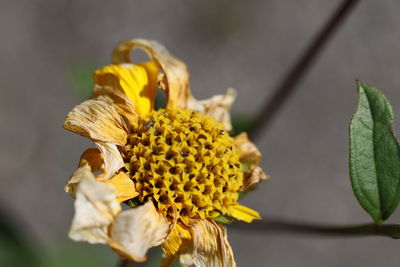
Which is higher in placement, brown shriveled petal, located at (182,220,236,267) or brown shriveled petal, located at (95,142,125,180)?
brown shriveled petal, located at (95,142,125,180)

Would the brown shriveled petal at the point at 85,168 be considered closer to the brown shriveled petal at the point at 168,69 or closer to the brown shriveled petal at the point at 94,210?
the brown shriveled petal at the point at 94,210

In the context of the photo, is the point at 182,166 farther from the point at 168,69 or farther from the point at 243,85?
the point at 243,85

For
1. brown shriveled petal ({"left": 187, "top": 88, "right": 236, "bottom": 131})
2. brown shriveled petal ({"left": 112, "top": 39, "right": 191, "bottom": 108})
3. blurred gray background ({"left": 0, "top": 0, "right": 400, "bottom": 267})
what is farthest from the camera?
blurred gray background ({"left": 0, "top": 0, "right": 400, "bottom": 267})

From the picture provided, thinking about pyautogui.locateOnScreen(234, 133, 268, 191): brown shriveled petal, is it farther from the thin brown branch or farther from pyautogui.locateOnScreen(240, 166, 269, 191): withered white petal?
the thin brown branch

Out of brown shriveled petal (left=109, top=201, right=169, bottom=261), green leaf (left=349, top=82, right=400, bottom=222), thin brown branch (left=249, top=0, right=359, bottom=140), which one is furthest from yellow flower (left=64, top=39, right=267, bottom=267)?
thin brown branch (left=249, top=0, right=359, bottom=140)

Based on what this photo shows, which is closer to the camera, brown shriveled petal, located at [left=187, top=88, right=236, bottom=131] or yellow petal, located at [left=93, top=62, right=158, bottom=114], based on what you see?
yellow petal, located at [left=93, top=62, right=158, bottom=114]

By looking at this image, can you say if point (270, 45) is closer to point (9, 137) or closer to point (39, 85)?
point (39, 85)

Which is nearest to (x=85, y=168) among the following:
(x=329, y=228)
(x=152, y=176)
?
(x=152, y=176)
